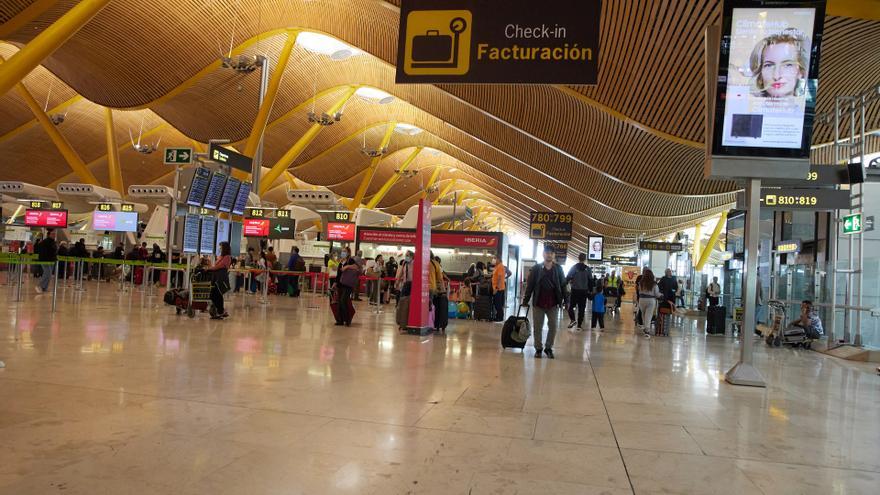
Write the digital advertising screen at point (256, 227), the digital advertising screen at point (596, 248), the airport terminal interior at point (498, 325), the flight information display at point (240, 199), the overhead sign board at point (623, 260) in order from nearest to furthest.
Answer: the airport terminal interior at point (498, 325), the flight information display at point (240, 199), the digital advertising screen at point (256, 227), the digital advertising screen at point (596, 248), the overhead sign board at point (623, 260)

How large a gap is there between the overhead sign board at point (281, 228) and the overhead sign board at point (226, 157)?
425 inches

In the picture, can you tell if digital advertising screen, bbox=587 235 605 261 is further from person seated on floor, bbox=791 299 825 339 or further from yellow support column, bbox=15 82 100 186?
yellow support column, bbox=15 82 100 186

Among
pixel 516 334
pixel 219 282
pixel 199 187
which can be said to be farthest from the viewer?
pixel 199 187

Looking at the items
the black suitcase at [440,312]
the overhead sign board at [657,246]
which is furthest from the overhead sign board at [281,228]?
the overhead sign board at [657,246]

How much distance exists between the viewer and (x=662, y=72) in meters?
15.8

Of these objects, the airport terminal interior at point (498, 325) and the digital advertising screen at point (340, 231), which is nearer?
the airport terminal interior at point (498, 325)

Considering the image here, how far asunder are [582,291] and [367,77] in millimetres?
20711

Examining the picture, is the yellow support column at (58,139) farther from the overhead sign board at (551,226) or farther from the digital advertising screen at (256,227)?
the overhead sign board at (551,226)

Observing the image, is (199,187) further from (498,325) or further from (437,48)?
(437,48)

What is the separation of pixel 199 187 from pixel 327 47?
20187mm

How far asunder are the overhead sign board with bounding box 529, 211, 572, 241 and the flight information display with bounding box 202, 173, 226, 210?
22.4 meters

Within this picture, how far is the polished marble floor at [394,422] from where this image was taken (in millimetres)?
3295

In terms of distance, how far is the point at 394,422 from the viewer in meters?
4.48

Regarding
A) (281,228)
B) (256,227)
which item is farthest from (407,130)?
(256,227)
